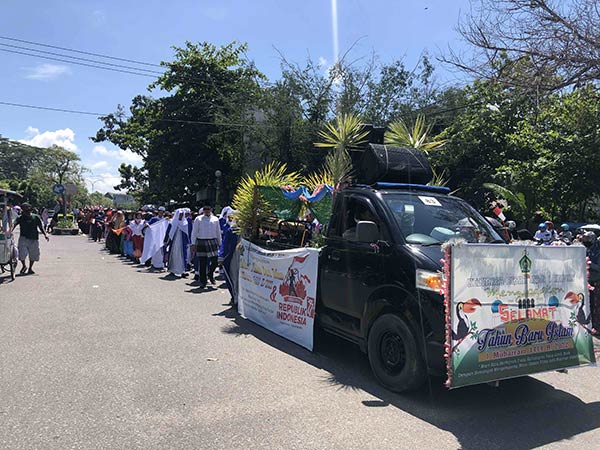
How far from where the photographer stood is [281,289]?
21.5ft

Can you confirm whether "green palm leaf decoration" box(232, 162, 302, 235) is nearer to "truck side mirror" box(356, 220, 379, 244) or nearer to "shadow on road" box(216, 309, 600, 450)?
"shadow on road" box(216, 309, 600, 450)

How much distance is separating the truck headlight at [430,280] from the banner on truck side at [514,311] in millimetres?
268

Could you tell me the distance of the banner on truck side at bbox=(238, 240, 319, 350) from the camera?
19.7ft

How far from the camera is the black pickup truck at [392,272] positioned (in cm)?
432

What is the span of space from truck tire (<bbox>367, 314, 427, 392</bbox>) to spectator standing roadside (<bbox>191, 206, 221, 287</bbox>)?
21.3 ft

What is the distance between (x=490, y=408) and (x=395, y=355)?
937 mm

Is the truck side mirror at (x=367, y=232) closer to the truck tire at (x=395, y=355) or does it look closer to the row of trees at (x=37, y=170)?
the truck tire at (x=395, y=355)

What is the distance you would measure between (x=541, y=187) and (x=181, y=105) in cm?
2484

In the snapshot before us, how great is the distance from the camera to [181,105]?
32469 mm

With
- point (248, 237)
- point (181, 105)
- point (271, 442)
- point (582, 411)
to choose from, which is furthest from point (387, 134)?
point (181, 105)

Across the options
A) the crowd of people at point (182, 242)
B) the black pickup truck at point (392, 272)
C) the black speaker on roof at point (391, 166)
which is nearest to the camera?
the black pickup truck at point (392, 272)

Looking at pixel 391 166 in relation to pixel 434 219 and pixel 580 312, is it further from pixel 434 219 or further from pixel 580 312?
pixel 580 312

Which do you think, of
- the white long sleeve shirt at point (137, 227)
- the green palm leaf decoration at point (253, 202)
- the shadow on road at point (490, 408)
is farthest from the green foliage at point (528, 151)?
the white long sleeve shirt at point (137, 227)

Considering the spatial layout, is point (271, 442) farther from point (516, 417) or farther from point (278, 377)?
point (516, 417)
